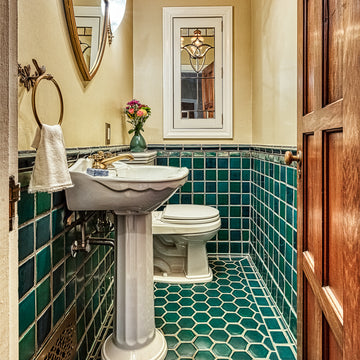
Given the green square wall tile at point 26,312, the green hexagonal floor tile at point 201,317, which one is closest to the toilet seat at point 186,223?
the green hexagonal floor tile at point 201,317

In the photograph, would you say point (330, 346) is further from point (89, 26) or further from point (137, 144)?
point (137, 144)

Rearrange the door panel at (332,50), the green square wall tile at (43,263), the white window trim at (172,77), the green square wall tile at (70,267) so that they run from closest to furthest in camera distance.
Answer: the door panel at (332,50), the green square wall tile at (43,263), the green square wall tile at (70,267), the white window trim at (172,77)

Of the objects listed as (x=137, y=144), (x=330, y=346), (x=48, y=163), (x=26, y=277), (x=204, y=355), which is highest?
(x=137, y=144)

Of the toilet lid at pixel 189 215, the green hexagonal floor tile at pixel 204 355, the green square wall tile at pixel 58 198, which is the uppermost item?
the green square wall tile at pixel 58 198

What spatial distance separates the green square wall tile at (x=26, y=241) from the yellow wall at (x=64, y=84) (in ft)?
0.77

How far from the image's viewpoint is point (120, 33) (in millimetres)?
2355

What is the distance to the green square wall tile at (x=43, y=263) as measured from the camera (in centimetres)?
96

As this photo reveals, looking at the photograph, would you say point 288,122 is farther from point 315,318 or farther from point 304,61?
point 315,318

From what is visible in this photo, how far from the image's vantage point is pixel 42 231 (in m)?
0.99

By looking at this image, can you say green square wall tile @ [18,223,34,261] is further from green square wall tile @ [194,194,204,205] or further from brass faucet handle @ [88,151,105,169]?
green square wall tile @ [194,194,204,205]

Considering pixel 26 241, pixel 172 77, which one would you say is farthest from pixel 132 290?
pixel 172 77

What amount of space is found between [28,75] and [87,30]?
2.36 ft

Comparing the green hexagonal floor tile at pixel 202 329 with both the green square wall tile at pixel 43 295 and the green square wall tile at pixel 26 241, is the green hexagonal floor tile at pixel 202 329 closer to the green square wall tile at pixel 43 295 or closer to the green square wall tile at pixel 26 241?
the green square wall tile at pixel 43 295

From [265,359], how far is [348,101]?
4.41 ft
